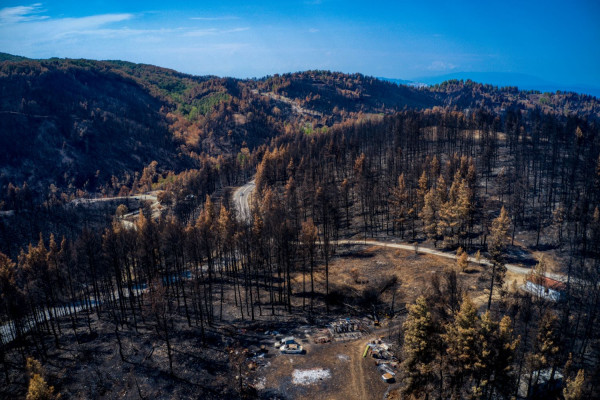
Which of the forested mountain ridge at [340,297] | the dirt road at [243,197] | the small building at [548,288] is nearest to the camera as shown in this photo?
the forested mountain ridge at [340,297]

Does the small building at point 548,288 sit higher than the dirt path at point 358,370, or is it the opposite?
the small building at point 548,288

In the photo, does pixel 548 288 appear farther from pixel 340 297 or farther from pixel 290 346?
pixel 290 346

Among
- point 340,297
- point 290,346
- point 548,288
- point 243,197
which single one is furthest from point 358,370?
point 243,197

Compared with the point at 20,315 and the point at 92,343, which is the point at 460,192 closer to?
the point at 92,343

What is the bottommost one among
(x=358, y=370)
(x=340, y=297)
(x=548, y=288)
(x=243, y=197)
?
(x=340, y=297)

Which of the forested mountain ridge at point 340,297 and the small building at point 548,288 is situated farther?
the small building at point 548,288

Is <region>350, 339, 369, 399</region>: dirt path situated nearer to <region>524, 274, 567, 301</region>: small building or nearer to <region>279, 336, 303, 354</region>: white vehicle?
<region>279, 336, 303, 354</region>: white vehicle

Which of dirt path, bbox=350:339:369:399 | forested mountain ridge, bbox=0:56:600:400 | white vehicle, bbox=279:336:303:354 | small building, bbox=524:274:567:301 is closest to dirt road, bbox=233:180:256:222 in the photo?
forested mountain ridge, bbox=0:56:600:400

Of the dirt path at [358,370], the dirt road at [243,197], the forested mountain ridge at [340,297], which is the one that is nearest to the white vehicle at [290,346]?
the forested mountain ridge at [340,297]

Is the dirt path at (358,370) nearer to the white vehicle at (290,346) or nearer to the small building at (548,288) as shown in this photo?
the white vehicle at (290,346)
